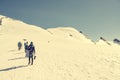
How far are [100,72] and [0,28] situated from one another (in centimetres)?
6714

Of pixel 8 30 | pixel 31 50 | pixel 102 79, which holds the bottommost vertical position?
pixel 102 79

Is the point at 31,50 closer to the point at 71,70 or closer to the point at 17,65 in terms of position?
the point at 17,65

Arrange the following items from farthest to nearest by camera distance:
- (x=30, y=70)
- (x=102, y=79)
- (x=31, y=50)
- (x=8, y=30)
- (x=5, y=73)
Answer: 1. (x=8, y=30)
2. (x=31, y=50)
3. (x=30, y=70)
4. (x=5, y=73)
5. (x=102, y=79)

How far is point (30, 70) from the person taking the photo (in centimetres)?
1988

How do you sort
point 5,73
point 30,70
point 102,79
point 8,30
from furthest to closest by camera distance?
point 8,30 < point 30,70 < point 5,73 < point 102,79

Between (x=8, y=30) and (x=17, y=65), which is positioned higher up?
(x=8, y=30)

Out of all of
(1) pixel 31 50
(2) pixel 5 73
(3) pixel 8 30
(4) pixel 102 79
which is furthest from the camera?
(3) pixel 8 30

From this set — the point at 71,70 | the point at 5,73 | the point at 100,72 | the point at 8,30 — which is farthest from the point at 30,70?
the point at 8,30

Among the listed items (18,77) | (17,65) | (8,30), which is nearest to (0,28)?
(8,30)

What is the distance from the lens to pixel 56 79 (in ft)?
55.6

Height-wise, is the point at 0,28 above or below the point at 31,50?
above

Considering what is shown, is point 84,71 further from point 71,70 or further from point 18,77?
point 18,77

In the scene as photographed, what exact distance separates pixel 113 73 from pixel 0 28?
2671 inches

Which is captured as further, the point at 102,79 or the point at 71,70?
the point at 71,70
